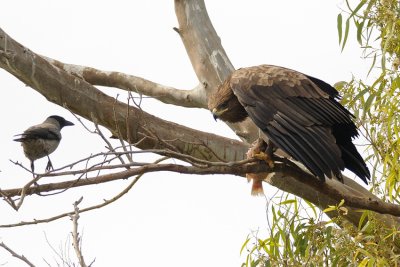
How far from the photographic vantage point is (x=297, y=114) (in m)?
4.21

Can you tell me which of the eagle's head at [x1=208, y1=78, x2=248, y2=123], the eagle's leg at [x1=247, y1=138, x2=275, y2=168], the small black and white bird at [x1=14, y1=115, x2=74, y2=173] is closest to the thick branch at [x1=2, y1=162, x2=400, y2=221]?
the eagle's leg at [x1=247, y1=138, x2=275, y2=168]

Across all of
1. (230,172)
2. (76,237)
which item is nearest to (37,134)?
(230,172)

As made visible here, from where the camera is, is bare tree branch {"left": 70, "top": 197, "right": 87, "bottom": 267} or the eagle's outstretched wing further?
the eagle's outstretched wing

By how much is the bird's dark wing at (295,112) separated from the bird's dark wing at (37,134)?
1.91m

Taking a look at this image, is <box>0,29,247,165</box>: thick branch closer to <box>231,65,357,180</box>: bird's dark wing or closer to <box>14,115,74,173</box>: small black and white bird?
<box>231,65,357,180</box>: bird's dark wing

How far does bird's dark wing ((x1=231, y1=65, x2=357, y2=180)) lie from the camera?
3967 millimetres

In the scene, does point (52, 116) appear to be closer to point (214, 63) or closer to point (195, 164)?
point (214, 63)

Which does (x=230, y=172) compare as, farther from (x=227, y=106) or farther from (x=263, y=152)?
(x=227, y=106)

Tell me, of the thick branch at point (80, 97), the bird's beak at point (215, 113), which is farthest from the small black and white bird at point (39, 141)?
the bird's beak at point (215, 113)

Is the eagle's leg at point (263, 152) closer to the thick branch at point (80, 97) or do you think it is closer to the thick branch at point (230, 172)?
the thick branch at point (230, 172)

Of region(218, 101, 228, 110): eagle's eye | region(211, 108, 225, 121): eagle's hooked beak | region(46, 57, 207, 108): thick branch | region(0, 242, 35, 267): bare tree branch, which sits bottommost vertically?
region(0, 242, 35, 267): bare tree branch

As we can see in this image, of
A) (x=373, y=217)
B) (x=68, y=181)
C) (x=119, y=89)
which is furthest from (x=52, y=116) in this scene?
(x=68, y=181)

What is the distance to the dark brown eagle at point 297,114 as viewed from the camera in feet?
13.1

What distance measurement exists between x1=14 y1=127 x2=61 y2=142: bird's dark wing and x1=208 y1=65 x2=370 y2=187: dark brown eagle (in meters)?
1.81
